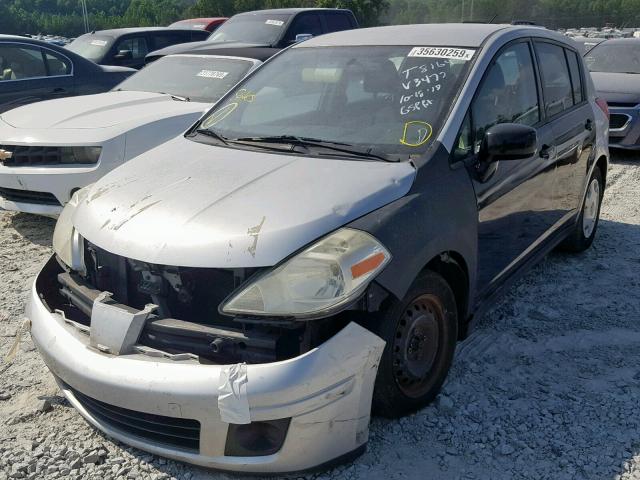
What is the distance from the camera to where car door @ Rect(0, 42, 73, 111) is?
7600 mm

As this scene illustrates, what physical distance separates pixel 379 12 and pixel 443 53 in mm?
38818

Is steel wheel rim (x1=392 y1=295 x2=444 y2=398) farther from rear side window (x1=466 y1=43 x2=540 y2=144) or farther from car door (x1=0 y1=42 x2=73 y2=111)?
car door (x1=0 y1=42 x2=73 y2=111)

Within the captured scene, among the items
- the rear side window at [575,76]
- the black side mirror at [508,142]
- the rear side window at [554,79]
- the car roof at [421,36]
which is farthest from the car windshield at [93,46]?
the black side mirror at [508,142]

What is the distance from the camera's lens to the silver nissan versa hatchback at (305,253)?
8.09 feet

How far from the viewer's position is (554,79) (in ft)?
14.5

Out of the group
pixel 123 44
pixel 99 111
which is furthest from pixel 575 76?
pixel 123 44

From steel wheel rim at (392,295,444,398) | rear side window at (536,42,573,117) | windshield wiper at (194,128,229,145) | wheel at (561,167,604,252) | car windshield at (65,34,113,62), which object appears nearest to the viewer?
steel wheel rim at (392,295,444,398)

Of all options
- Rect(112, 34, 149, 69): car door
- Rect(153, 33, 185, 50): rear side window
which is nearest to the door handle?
Rect(112, 34, 149, 69): car door

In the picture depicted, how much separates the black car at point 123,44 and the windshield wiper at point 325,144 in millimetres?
7500

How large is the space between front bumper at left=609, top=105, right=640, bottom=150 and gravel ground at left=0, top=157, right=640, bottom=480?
15.4 ft

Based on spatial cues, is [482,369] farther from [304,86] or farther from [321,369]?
[304,86]

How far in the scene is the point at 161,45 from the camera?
1164cm

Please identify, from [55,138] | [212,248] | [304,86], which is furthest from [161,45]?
[212,248]

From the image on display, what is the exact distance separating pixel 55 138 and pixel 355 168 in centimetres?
320
